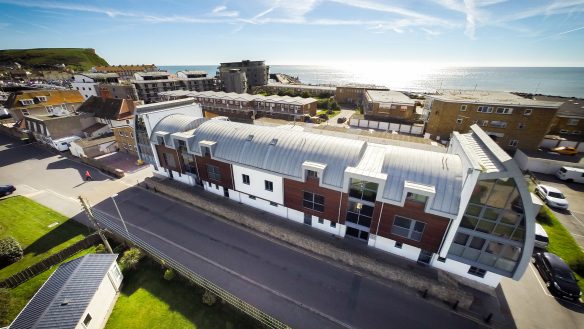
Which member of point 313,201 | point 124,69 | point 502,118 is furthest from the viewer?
point 124,69

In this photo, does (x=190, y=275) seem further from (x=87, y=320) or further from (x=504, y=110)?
(x=504, y=110)

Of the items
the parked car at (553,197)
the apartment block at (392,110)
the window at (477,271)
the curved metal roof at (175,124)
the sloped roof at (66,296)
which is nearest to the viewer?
the sloped roof at (66,296)

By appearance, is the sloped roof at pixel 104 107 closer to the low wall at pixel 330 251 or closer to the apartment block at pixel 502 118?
the low wall at pixel 330 251

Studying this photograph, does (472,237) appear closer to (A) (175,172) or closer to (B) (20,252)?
(A) (175,172)

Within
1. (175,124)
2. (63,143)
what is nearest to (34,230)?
(175,124)

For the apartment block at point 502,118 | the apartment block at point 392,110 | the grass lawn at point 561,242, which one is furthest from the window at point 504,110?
the grass lawn at point 561,242

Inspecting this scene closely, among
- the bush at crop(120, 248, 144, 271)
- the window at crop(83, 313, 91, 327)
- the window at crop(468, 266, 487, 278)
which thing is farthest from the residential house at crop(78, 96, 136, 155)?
the window at crop(468, 266, 487, 278)

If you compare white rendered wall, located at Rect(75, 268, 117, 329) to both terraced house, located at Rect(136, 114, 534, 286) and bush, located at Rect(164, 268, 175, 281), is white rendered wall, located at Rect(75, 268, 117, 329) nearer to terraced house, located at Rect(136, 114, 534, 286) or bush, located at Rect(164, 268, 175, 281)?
bush, located at Rect(164, 268, 175, 281)
